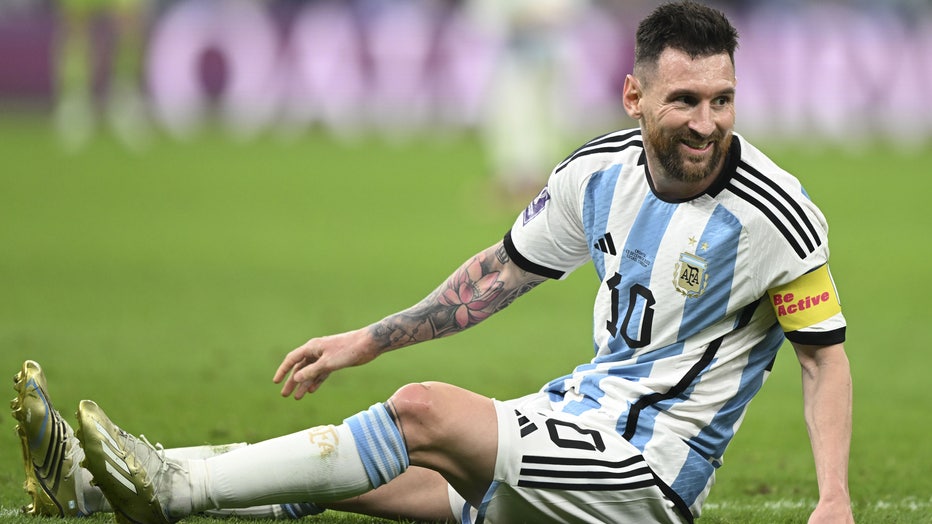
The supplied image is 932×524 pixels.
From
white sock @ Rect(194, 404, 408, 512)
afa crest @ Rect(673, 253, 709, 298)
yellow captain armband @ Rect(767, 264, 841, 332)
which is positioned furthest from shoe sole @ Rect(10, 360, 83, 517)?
yellow captain armband @ Rect(767, 264, 841, 332)

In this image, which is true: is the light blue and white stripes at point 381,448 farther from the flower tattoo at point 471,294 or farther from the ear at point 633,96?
the ear at point 633,96

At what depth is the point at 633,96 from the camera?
407cm

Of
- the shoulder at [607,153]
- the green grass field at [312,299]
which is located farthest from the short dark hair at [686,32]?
the green grass field at [312,299]

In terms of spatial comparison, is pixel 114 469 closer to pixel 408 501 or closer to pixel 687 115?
pixel 408 501

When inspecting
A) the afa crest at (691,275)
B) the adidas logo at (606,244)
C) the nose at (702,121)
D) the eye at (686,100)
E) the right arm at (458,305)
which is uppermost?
the eye at (686,100)

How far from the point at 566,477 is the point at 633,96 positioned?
1.11m

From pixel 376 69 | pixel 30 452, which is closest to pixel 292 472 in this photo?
pixel 30 452

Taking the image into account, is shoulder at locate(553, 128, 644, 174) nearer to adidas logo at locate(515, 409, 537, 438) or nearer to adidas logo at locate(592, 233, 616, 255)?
adidas logo at locate(592, 233, 616, 255)

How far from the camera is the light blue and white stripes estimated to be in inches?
147

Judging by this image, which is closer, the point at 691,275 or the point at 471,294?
the point at 691,275

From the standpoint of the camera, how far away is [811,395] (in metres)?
3.83

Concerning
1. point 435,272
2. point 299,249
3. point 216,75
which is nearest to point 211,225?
point 299,249

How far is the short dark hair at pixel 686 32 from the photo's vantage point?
3.83 meters

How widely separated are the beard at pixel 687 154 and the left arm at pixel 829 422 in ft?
1.79
